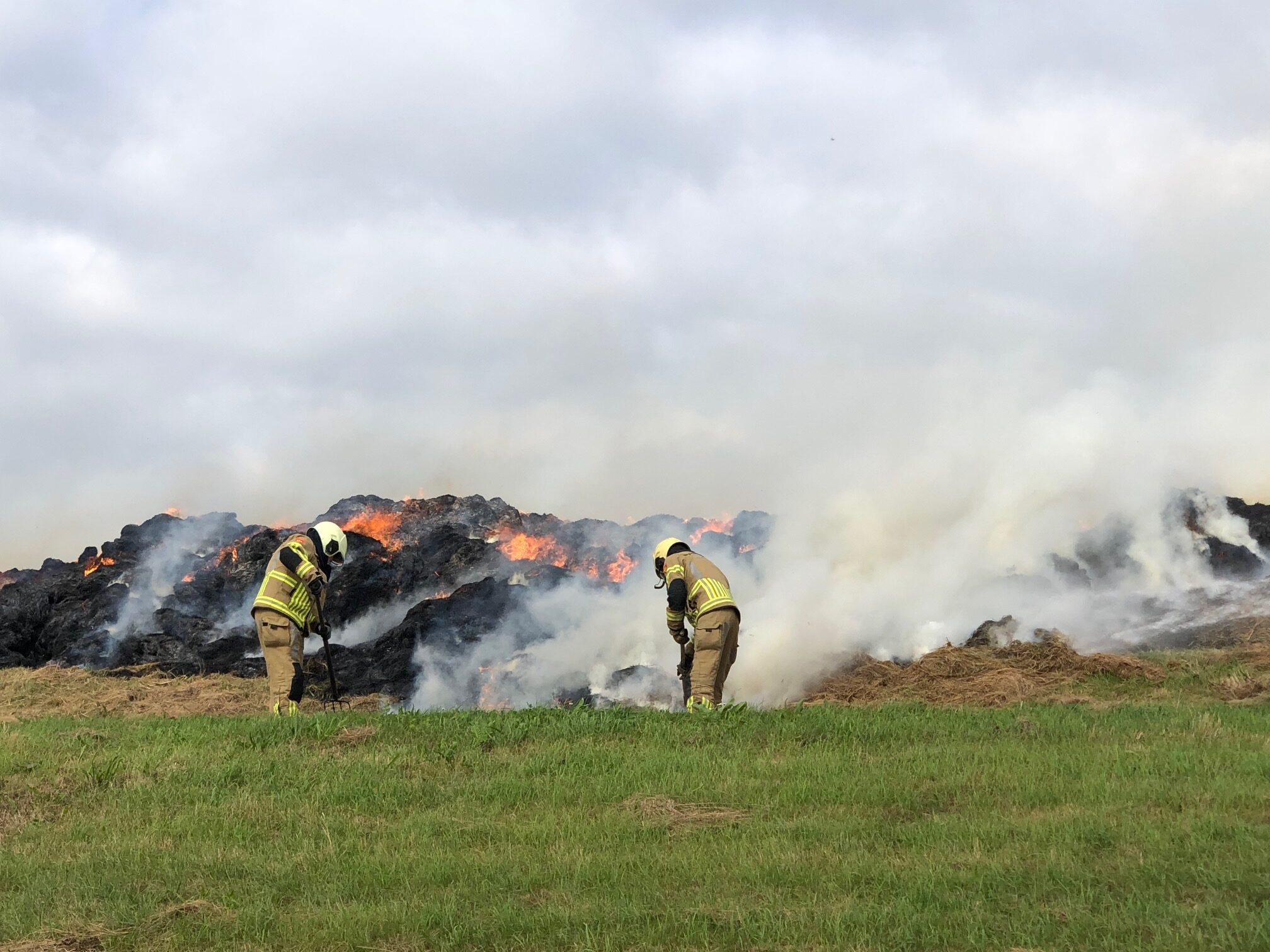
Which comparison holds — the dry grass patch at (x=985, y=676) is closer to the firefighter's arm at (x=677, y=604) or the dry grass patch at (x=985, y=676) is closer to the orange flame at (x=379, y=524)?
the firefighter's arm at (x=677, y=604)

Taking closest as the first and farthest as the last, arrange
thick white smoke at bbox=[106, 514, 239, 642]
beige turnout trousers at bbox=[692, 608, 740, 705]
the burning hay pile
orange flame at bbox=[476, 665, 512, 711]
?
beige turnout trousers at bbox=[692, 608, 740, 705] < orange flame at bbox=[476, 665, 512, 711] < the burning hay pile < thick white smoke at bbox=[106, 514, 239, 642]

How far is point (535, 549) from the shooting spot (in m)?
35.8

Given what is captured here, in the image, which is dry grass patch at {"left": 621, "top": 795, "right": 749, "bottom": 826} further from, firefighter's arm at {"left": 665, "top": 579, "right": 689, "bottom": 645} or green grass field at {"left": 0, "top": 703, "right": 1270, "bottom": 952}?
firefighter's arm at {"left": 665, "top": 579, "right": 689, "bottom": 645}

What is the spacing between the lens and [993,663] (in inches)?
619

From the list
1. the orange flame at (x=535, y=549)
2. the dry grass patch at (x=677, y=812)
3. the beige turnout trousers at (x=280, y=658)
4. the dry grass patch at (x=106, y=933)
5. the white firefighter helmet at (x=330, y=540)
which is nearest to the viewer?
the dry grass patch at (x=106, y=933)

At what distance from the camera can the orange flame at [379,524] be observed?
37.6 m

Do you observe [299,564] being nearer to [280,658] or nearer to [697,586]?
[280,658]

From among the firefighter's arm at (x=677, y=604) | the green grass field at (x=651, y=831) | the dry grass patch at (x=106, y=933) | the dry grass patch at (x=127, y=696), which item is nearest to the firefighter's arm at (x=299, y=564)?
the dry grass patch at (x=127, y=696)

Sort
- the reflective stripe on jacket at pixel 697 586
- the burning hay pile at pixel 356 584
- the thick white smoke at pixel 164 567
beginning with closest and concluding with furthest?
1. the reflective stripe on jacket at pixel 697 586
2. the burning hay pile at pixel 356 584
3. the thick white smoke at pixel 164 567

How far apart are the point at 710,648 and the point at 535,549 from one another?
21.7 meters

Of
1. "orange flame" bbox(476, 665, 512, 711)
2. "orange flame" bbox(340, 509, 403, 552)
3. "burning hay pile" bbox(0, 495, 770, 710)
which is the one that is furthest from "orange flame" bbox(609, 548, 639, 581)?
"orange flame" bbox(476, 665, 512, 711)

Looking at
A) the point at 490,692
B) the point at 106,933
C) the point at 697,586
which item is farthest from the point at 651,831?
the point at 490,692

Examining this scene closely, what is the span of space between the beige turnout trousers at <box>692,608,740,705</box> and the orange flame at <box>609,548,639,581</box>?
63.4 feet

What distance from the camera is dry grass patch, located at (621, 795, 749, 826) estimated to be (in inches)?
312
